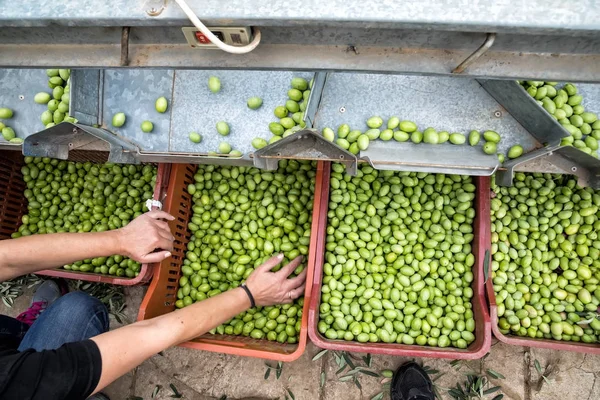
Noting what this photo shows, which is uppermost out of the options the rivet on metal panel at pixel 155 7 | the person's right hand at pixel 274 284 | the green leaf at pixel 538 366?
the rivet on metal panel at pixel 155 7

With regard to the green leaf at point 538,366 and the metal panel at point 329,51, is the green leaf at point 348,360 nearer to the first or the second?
the green leaf at point 538,366

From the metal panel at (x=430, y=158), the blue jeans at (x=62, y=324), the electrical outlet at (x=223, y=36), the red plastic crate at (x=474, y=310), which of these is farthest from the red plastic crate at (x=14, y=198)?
the electrical outlet at (x=223, y=36)

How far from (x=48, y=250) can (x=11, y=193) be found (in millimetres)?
1873

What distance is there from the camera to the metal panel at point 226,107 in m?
2.81

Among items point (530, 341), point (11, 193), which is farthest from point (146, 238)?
point (530, 341)

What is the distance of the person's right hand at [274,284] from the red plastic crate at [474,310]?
20 cm

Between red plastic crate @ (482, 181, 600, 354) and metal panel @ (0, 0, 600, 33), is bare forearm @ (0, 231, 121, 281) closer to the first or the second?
metal panel @ (0, 0, 600, 33)

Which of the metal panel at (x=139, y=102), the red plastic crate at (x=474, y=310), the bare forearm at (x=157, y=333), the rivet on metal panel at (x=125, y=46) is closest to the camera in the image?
the rivet on metal panel at (x=125, y=46)

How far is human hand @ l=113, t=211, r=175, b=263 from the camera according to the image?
2797mm

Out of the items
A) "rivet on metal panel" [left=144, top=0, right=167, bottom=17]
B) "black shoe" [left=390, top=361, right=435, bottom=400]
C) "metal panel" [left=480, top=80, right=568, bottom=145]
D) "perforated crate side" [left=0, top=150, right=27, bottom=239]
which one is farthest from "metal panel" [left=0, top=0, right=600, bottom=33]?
"perforated crate side" [left=0, top=150, right=27, bottom=239]

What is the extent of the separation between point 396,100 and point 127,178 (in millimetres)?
2479

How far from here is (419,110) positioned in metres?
2.68

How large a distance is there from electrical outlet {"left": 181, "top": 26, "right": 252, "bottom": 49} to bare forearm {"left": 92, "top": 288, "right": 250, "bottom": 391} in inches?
57.6

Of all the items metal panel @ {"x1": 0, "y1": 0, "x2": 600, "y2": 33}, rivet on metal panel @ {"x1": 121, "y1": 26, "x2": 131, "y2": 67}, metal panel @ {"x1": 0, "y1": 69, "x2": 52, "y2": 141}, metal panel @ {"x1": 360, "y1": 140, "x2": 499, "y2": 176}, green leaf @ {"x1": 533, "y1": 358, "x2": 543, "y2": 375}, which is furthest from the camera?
green leaf @ {"x1": 533, "y1": 358, "x2": 543, "y2": 375}
